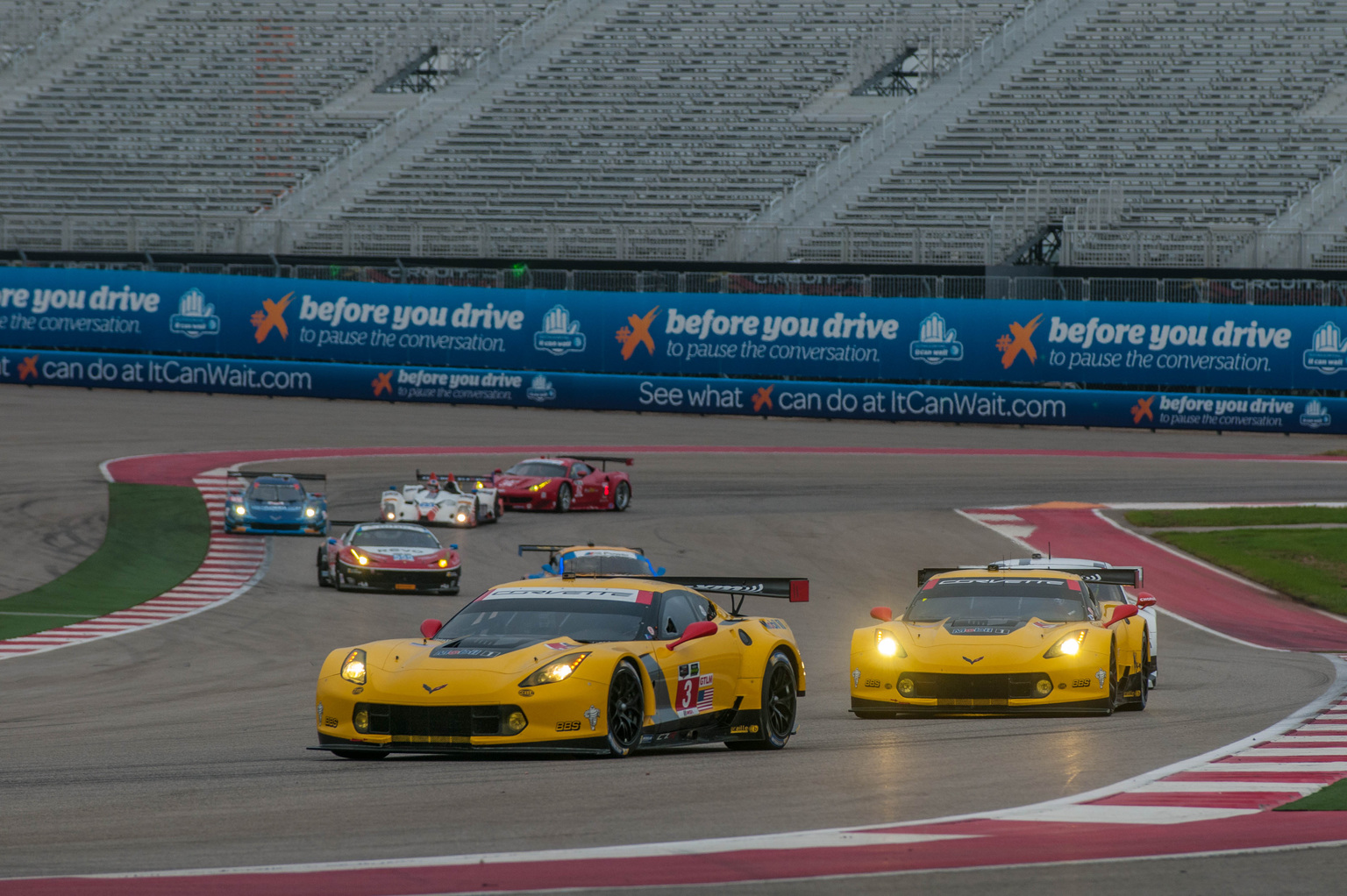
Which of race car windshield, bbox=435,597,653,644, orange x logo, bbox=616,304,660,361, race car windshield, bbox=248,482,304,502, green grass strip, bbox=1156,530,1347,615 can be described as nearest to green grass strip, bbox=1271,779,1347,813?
race car windshield, bbox=435,597,653,644

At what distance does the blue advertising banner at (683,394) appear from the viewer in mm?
46188

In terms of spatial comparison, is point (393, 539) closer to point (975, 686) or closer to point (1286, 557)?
point (975, 686)

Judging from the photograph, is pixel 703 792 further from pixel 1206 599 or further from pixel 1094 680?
pixel 1206 599

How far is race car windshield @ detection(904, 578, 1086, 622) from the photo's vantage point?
14656 millimetres

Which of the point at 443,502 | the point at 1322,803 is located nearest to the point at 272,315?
the point at 443,502

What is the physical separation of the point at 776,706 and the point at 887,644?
2.29 metres

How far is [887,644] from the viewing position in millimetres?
14219

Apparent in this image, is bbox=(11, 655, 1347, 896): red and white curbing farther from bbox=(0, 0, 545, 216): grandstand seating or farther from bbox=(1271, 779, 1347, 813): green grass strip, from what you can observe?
bbox=(0, 0, 545, 216): grandstand seating

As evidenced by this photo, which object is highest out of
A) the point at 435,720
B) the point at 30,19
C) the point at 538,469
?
the point at 30,19

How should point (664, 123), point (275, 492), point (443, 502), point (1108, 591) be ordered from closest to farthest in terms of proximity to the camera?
point (1108, 591) → point (275, 492) → point (443, 502) → point (664, 123)

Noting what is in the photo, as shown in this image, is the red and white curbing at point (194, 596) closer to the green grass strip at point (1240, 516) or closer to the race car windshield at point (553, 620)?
the race car windshield at point (553, 620)

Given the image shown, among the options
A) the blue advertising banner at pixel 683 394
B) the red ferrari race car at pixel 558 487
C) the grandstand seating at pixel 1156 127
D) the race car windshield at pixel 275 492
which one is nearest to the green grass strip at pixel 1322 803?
the race car windshield at pixel 275 492

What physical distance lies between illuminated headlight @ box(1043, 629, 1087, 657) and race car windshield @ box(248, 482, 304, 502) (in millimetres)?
20299

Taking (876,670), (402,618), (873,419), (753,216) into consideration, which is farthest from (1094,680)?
(753,216)
